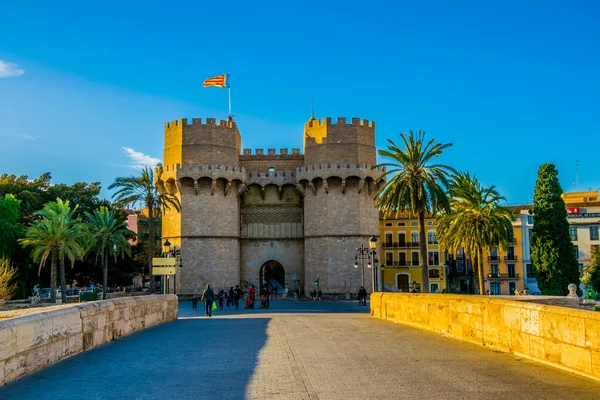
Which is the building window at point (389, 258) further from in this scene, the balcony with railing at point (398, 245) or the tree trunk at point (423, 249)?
the tree trunk at point (423, 249)

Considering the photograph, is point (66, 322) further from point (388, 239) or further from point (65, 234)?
point (388, 239)

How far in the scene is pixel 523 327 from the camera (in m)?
8.49

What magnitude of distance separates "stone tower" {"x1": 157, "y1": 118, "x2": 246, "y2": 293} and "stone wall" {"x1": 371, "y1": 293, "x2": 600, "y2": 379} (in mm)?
29351

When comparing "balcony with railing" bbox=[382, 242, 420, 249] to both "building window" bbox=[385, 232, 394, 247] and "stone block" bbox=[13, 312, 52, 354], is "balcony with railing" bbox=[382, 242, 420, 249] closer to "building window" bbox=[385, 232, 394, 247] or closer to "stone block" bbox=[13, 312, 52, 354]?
"building window" bbox=[385, 232, 394, 247]

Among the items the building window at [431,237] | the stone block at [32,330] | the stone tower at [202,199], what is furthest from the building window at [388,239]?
the stone block at [32,330]

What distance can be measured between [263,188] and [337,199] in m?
5.76

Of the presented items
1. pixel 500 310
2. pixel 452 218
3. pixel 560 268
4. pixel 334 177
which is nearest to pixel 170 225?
pixel 334 177

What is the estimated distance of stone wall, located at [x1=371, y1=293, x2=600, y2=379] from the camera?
6.83 m

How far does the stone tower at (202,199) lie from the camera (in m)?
41.9

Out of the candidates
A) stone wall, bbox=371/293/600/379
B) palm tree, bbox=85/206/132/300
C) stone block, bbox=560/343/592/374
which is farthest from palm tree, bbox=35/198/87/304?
stone block, bbox=560/343/592/374

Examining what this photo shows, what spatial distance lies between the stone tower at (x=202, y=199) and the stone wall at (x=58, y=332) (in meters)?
28.1

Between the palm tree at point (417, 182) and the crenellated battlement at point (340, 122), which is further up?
the crenellated battlement at point (340, 122)

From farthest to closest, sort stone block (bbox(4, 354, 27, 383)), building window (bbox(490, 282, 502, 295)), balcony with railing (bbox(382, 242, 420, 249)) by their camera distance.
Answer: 1. balcony with railing (bbox(382, 242, 420, 249))
2. building window (bbox(490, 282, 502, 295))
3. stone block (bbox(4, 354, 27, 383))

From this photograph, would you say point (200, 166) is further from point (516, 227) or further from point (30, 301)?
point (516, 227)
